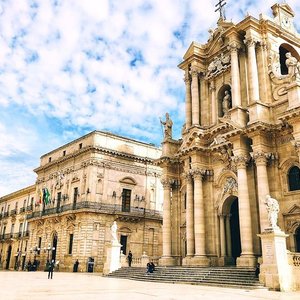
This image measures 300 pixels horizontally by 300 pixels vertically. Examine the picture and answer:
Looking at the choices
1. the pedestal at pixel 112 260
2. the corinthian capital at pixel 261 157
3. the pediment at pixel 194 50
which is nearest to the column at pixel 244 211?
the corinthian capital at pixel 261 157

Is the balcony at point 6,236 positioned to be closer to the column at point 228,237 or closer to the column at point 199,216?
the column at point 199,216

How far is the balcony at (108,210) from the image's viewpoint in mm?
34625

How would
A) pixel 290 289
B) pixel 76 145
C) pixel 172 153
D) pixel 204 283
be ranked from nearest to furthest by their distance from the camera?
pixel 290 289, pixel 204 283, pixel 172 153, pixel 76 145

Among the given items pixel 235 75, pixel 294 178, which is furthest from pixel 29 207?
pixel 294 178

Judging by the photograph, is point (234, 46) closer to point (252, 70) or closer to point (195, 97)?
point (252, 70)

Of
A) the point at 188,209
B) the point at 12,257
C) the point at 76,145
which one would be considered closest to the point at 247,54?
the point at 188,209

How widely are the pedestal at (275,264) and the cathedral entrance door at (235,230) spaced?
24.3 ft

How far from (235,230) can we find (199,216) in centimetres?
256

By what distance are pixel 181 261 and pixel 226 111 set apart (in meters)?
10.3

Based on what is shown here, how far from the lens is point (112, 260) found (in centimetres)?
2633

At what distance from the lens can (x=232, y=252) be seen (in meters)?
23.8

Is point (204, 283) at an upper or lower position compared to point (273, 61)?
lower

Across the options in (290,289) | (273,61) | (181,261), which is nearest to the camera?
(290,289)

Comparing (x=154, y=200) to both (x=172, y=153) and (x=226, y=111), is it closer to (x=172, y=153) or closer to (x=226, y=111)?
(x=172, y=153)
